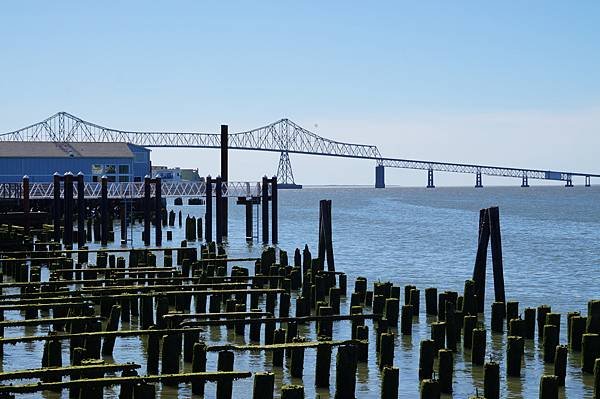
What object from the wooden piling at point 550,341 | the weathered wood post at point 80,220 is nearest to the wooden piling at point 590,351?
the wooden piling at point 550,341

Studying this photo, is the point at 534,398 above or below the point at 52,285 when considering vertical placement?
below

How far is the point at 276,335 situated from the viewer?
2270 centimetres

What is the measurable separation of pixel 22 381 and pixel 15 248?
2321cm

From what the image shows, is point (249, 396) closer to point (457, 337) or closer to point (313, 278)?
point (457, 337)

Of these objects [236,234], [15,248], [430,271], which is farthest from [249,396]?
[236,234]

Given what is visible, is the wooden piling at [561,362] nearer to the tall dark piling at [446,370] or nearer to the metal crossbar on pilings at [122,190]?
the tall dark piling at [446,370]

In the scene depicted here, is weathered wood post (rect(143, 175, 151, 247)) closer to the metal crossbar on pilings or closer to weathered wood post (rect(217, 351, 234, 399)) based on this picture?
the metal crossbar on pilings

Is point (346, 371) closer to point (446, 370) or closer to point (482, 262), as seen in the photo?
point (446, 370)

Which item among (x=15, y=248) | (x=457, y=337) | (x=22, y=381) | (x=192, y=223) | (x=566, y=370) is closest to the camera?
(x=22, y=381)

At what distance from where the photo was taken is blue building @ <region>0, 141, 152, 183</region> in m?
92.1

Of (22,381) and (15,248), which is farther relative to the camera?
(15,248)

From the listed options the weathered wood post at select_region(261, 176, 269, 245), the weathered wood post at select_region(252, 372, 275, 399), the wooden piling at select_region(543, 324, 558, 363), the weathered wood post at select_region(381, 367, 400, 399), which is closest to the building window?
the weathered wood post at select_region(261, 176, 269, 245)

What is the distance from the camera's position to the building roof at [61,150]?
309ft

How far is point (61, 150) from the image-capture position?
9700cm
